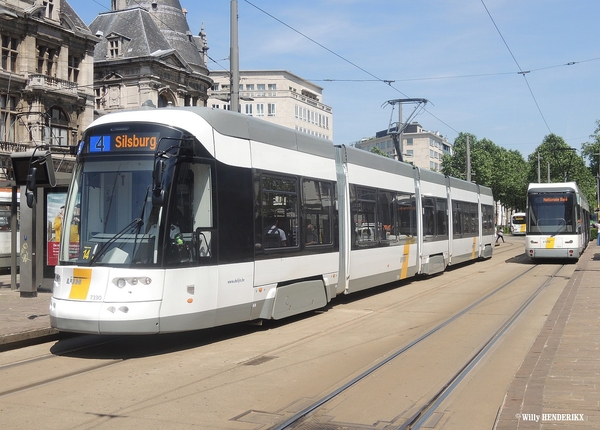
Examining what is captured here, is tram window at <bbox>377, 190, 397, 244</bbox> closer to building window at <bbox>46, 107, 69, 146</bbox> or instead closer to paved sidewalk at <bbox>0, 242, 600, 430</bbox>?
paved sidewalk at <bbox>0, 242, 600, 430</bbox>

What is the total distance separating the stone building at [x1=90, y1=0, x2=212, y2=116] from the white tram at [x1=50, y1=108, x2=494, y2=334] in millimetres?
37210

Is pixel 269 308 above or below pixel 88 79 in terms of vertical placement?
below

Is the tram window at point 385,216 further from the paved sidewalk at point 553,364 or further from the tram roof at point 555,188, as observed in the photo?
the tram roof at point 555,188

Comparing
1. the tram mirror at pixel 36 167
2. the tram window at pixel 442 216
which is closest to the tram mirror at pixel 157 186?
the tram mirror at pixel 36 167

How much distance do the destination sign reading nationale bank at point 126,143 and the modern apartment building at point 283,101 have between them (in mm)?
77609

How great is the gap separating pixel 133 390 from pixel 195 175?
3.14 m

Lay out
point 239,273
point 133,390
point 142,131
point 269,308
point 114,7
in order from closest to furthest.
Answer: point 133,390 < point 142,131 < point 239,273 < point 269,308 < point 114,7

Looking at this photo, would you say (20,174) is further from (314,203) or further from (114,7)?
(114,7)

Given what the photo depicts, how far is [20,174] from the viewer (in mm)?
13508

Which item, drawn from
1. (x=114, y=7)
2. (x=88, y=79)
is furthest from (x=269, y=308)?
(x=114, y=7)

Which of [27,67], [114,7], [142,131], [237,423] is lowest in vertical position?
[237,423]

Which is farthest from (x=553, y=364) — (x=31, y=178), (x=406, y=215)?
(x=406, y=215)

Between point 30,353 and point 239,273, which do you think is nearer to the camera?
point 30,353

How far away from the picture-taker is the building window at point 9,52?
3656 cm
